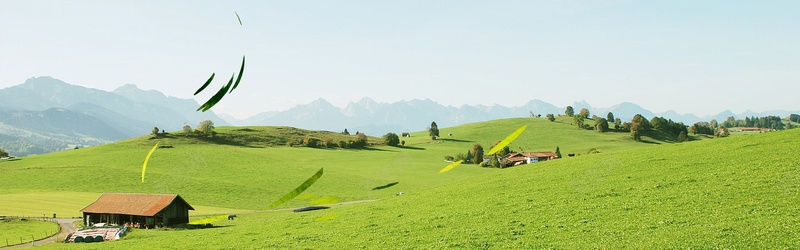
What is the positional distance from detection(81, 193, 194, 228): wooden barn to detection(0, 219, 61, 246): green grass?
13.9 ft

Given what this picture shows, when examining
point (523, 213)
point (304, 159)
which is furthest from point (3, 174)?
point (523, 213)

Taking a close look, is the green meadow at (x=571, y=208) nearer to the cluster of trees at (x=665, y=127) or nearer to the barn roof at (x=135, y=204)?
the barn roof at (x=135, y=204)

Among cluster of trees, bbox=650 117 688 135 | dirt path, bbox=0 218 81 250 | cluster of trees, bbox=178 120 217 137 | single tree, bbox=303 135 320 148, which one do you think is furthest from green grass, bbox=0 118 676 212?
cluster of trees, bbox=650 117 688 135

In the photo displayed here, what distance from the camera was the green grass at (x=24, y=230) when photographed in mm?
36188

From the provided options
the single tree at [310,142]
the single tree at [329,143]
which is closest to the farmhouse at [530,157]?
the single tree at [329,143]

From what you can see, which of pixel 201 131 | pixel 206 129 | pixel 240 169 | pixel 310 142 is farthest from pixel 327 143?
pixel 240 169

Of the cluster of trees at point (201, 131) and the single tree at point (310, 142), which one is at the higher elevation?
the cluster of trees at point (201, 131)

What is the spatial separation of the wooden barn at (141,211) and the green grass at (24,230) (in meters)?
4.25

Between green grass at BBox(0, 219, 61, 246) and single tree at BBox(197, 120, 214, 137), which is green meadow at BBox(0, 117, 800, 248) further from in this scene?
single tree at BBox(197, 120, 214, 137)

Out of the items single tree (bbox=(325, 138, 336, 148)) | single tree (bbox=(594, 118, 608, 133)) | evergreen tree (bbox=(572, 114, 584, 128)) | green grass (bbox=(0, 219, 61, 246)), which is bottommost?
green grass (bbox=(0, 219, 61, 246))

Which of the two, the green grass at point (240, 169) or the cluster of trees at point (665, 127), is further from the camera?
the cluster of trees at point (665, 127)

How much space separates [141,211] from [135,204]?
7.66ft

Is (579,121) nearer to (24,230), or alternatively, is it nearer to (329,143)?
(329,143)

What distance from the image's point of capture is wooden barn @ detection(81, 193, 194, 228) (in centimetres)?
4531
